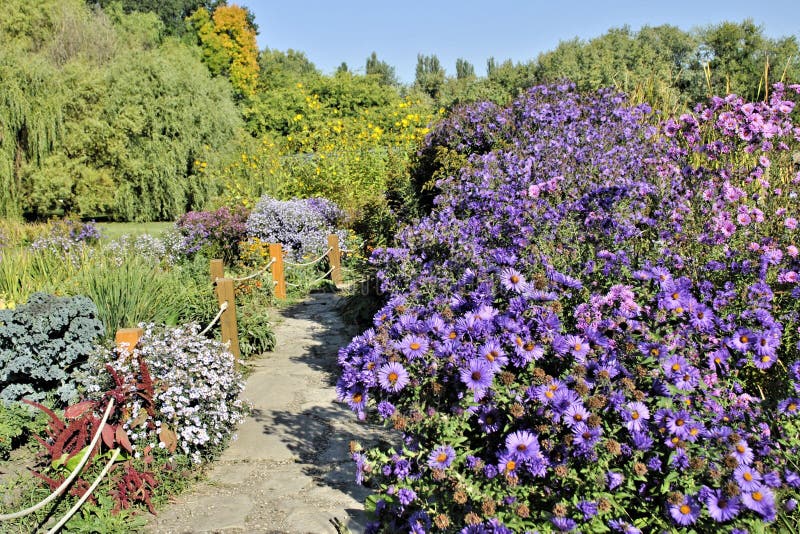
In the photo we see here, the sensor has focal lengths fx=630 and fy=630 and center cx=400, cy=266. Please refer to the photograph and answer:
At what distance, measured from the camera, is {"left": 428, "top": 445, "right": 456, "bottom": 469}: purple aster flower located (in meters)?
1.79

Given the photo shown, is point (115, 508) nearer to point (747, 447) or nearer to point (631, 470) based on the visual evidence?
point (631, 470)

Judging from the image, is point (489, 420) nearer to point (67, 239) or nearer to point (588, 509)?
point (588, 509)

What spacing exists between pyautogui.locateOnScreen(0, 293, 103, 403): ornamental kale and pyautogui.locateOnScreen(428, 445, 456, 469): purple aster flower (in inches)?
103

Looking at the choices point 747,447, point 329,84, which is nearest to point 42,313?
point 747,447

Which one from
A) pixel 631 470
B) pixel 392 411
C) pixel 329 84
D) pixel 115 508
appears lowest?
pixel 115 508

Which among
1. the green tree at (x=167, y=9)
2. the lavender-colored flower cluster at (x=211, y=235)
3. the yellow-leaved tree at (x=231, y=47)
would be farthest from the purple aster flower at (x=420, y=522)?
the green tree at (x=167, y=9)

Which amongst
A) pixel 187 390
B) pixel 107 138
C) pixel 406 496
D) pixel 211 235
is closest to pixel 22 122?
pixel 107 138

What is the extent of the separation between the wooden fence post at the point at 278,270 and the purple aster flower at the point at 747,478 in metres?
5.87

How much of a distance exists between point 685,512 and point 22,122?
13.4 metres

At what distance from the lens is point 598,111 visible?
17.6 ft

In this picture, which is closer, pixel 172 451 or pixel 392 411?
pixel 392 411

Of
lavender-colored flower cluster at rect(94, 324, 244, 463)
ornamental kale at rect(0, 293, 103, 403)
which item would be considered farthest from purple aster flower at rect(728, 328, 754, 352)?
ornamental kale at rect(0, 293, 103, 403)

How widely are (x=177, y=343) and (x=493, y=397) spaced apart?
2286 millimetres

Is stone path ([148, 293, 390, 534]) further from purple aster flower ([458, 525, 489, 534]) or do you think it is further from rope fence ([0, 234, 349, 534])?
purple aster flower ([458, 525, 489, 534])
